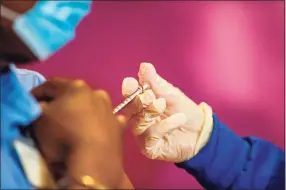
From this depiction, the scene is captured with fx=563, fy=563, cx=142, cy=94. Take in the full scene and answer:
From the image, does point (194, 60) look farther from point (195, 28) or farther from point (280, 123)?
point (280, 123)

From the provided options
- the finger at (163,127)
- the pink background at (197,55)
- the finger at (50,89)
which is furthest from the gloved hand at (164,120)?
the pink background at (197,55)

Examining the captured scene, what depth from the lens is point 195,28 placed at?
114 centimetres

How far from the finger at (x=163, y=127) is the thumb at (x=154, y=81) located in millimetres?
35

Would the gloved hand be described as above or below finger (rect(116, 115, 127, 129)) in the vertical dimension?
below

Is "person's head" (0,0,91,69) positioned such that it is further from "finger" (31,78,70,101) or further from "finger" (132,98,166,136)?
"finger" (132,98,166,136)

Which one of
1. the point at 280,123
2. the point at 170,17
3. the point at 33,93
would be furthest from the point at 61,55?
the point at 33,93

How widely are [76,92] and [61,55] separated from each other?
0.62m

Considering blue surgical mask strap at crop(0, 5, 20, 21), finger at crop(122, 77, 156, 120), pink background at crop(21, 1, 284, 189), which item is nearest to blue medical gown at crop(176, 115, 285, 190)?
finger at crop(122, 77, 156, 120)

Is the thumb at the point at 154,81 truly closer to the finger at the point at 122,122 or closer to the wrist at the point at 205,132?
the wrist at the point at 205,132

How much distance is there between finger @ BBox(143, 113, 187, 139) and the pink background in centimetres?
35

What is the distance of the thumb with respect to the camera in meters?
0.75

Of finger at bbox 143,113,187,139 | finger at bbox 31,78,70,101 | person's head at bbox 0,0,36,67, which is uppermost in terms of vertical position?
person's head at bbox 0,0,36,67

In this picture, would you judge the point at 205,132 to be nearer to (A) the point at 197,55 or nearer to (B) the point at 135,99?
(B) the point at 135,99

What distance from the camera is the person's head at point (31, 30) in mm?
466
